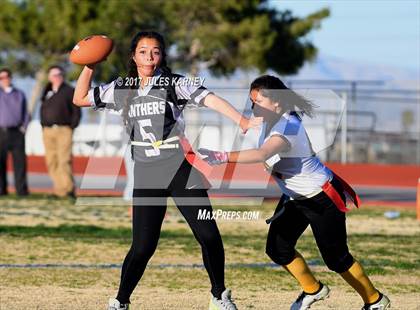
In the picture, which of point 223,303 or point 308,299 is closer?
point 223,303

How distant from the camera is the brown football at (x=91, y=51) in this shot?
24.2 ft

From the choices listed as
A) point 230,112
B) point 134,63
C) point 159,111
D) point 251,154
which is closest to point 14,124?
point 134,63

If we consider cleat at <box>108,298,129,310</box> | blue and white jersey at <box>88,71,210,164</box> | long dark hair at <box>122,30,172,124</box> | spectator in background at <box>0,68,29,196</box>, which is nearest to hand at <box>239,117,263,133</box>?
blue and white jersey at <box>88,71,210,164</box>

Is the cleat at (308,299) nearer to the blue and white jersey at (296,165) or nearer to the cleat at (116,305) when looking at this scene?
the blue and white jersey at (296,165)

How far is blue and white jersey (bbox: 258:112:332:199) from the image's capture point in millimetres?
7176

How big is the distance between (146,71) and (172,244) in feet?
15.8

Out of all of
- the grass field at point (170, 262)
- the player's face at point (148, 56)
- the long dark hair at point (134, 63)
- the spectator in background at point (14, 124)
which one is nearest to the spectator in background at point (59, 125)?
the spectator in background at point (14, 124)

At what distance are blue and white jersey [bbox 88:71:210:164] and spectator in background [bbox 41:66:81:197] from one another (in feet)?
33.1

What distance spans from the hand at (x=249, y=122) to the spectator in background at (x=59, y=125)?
405 inches

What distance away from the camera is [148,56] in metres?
7.20

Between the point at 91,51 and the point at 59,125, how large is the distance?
10327 mm

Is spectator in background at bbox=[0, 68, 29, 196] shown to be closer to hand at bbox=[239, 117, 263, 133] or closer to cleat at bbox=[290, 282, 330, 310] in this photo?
cleat at bbox=[290, 282, 330, 310]

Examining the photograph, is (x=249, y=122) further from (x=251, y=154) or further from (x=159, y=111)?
(x=159, y=111)

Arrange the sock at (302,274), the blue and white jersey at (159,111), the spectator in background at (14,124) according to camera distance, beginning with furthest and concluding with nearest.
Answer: the spectator in background at (14,124) < the sock at (302,274) < the blue and white jersey at (159,111)
